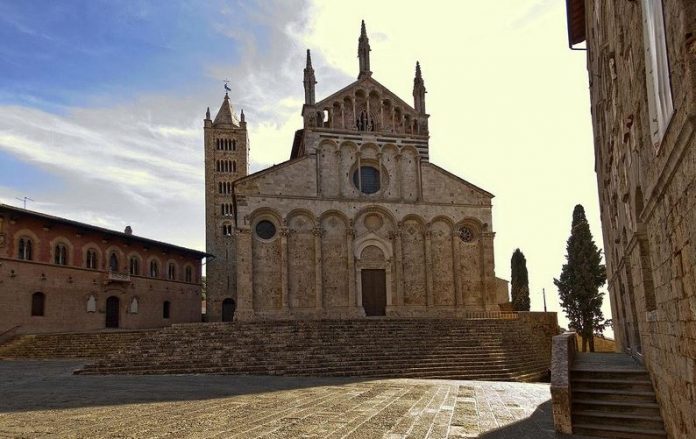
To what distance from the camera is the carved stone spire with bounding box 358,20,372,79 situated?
118 ft

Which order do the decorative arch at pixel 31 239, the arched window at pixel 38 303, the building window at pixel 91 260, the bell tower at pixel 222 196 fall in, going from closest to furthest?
the decorative arch at pixel 31 239 → the arched window at pixel 38 303 → the building window at pixel 91 260 → the bell tower at pixel 222 196

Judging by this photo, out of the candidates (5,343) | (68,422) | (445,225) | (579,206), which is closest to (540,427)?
(68,422)

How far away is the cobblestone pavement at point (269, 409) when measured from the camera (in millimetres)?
8398

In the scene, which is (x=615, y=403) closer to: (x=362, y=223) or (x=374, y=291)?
(x=374, y=291)

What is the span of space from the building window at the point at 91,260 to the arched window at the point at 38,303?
154 inches

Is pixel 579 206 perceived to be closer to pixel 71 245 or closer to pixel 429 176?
pixel 429 176

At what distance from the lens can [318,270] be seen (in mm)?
32344

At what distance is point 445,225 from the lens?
34.8 meters

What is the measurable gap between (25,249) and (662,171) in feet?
111

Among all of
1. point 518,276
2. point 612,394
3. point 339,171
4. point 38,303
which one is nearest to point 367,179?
point 339,171

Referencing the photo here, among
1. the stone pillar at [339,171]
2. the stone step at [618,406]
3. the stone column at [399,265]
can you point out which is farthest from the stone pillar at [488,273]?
the stone step at [618,406]

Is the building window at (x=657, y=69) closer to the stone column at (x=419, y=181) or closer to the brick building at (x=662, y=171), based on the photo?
the brick building at (x=662, y=171)

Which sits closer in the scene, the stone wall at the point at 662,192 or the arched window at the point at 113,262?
the stone wall at the point at 662,192

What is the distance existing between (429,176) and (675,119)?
99.0 feet
